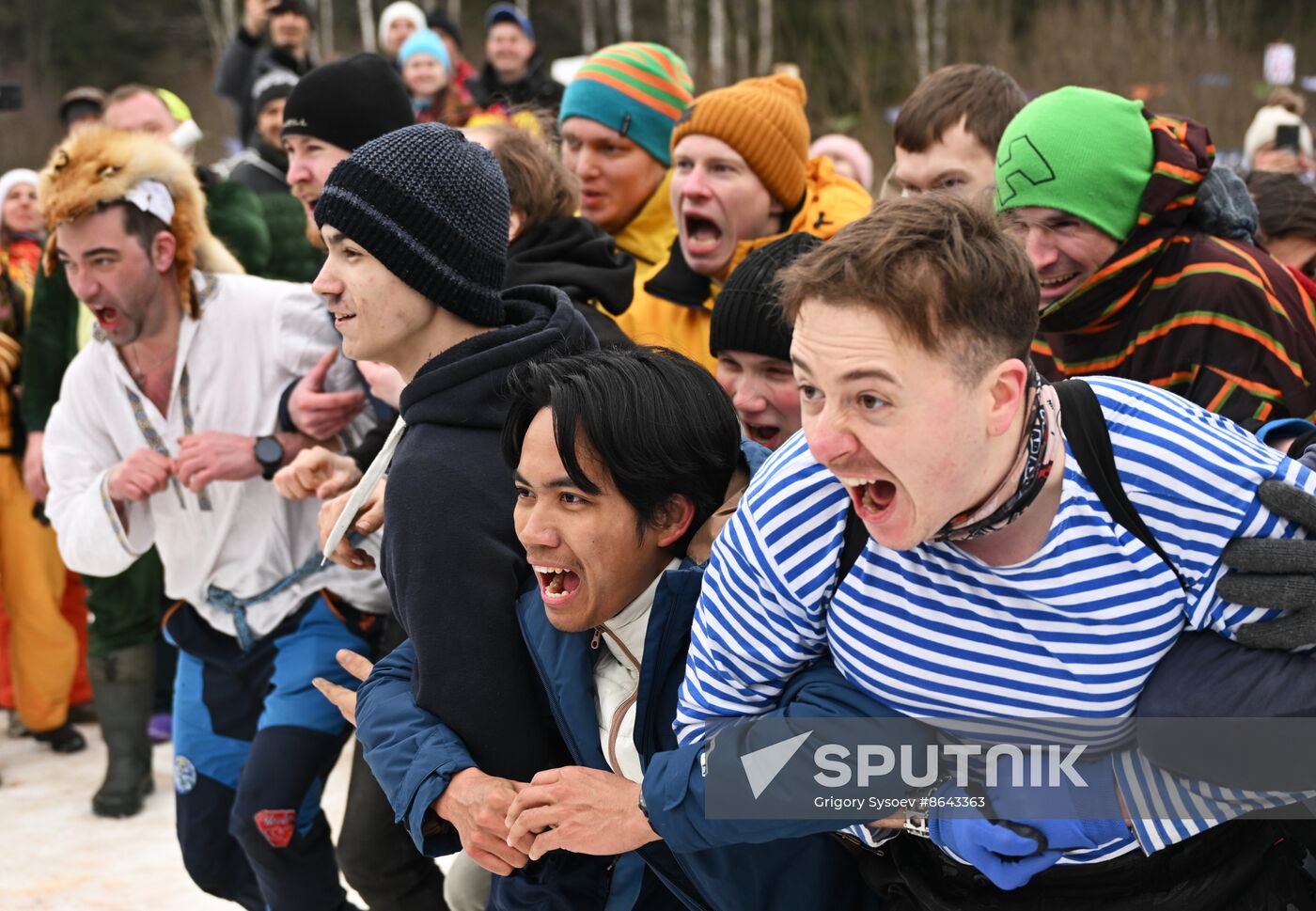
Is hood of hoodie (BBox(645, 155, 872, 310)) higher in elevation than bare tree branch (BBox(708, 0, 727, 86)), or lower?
higher

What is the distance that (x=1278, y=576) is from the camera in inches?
65.7

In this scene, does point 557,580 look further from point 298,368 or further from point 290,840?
point 298,368

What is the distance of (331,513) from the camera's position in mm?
2836

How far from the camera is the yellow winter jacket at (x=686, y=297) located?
356 centimetres

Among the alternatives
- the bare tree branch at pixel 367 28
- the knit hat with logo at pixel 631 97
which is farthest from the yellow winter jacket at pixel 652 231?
the bare tree branch at pixel 367 28

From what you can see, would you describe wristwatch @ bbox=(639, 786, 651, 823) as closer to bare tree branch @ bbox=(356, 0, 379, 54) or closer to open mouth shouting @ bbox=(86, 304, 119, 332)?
open mouth shouting @ bbox=(86, 304, 119, 332)

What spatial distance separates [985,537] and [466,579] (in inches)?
36.9

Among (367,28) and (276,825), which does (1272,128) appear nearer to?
(276,825)

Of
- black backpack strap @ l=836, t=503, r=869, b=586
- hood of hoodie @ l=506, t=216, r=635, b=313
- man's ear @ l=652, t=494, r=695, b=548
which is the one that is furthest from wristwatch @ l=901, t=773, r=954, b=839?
hood of hoodie @ l=506, t=216, r=635, b=313

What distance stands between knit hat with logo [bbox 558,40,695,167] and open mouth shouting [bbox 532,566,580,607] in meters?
2.16

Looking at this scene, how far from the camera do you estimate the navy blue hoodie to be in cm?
230

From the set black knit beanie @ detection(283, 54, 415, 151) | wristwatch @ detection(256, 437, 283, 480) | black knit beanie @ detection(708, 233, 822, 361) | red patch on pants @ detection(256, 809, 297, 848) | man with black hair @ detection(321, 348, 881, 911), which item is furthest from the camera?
black knit beanie @ detection(283, 54, 415, 151)

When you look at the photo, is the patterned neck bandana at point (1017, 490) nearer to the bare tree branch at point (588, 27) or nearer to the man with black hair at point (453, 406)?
the man with black hair at point (453, 406)

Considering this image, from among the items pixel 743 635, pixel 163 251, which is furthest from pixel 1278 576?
pixel 163 251
